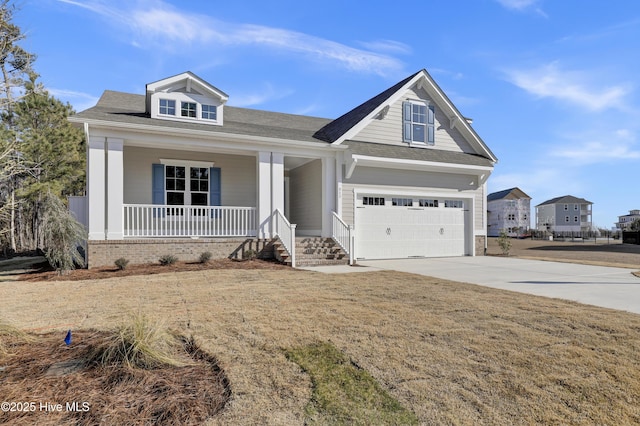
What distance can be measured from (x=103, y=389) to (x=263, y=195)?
1002cm

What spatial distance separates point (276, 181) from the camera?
12.9 m

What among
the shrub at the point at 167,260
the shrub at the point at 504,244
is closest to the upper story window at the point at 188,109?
the shrub at the point at 167,260

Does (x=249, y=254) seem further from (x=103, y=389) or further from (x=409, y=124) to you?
(x=103, y=389)

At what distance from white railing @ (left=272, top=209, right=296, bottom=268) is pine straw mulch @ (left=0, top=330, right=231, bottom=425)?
7.63 m

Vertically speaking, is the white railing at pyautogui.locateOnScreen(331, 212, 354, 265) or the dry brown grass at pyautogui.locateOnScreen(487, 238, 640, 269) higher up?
the white railing at pyautogui.locateOnScreen(331, 212, 354, 265)

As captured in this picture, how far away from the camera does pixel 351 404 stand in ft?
9.00

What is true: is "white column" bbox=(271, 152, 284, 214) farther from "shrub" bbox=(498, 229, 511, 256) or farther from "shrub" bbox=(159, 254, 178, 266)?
"shrub" bbox=(498, 229, 511, 256)

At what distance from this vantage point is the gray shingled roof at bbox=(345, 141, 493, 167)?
45.4ft

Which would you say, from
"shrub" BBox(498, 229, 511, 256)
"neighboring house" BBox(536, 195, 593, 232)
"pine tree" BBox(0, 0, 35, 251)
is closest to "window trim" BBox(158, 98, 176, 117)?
"pine tree" BBox(0, 0, 35, 251)

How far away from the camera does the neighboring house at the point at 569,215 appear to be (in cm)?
6494

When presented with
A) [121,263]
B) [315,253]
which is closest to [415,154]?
[315,253]

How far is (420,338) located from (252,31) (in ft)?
37.1

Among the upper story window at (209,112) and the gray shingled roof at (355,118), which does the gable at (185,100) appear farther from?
the gray shingled roof at (355,118)

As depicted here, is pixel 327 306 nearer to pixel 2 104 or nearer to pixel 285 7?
pixel 2 104
